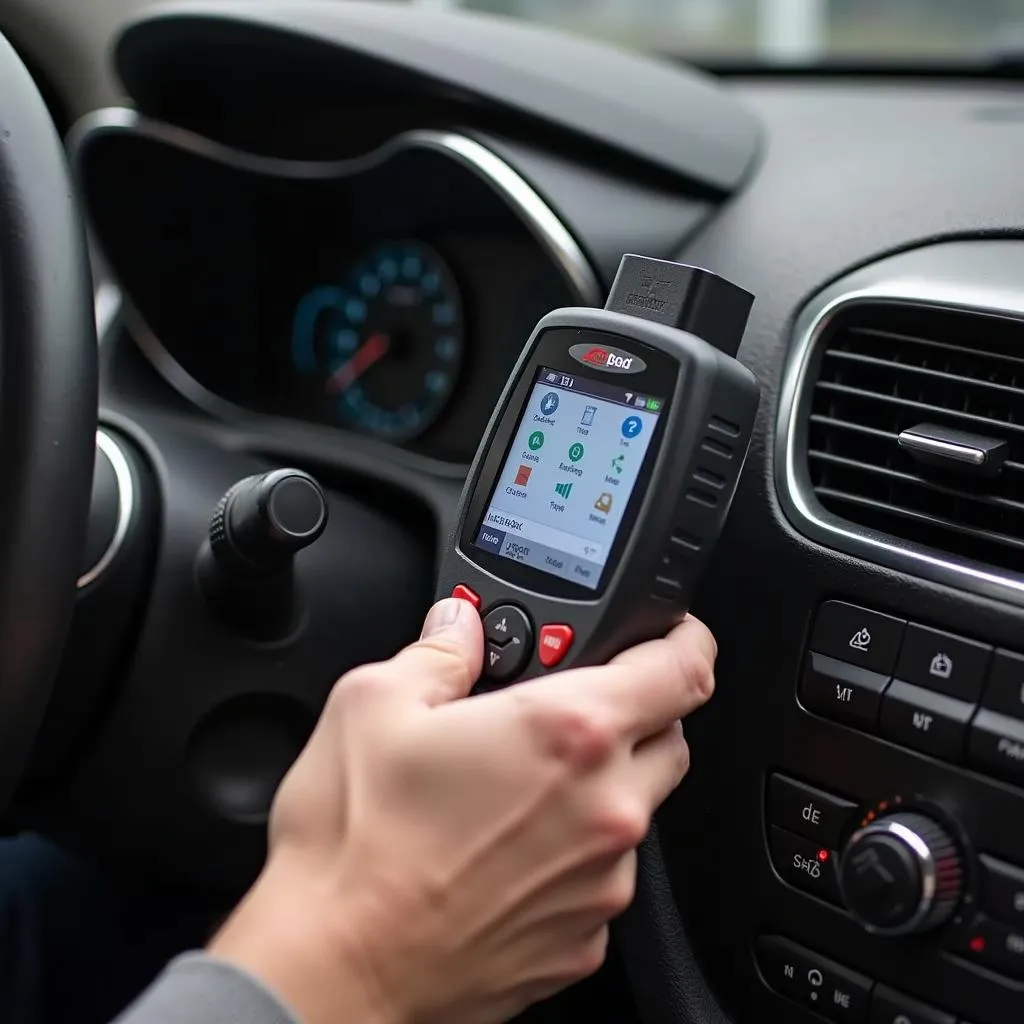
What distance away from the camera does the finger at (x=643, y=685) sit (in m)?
0.59

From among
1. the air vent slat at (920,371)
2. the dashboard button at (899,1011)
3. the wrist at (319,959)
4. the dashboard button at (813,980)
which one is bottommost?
the dashboard button at (813,980)

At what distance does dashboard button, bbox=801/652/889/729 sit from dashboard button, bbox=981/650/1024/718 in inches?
2.5

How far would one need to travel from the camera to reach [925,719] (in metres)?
0.77

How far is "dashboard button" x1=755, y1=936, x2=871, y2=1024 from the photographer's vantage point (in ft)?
2.68

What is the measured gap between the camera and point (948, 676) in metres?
0.76

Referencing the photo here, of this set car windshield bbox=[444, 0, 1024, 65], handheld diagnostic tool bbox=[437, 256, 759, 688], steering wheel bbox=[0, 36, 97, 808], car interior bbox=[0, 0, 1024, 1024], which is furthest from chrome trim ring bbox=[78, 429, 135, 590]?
car windshield bbox=[444, 0, 1024, 65]

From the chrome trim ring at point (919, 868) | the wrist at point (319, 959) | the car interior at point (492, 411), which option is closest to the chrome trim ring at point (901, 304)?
the car interior at point (492, 411)

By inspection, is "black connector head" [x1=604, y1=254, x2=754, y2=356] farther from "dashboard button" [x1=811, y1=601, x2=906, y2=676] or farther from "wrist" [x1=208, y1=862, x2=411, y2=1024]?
"wrist" [x1=208, y1=862, x2=411, y2=1024]

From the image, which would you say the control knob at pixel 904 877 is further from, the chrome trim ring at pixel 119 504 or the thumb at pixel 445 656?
the chrome trim ring at pixel 119 504

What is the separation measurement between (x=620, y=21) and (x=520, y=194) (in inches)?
41.9

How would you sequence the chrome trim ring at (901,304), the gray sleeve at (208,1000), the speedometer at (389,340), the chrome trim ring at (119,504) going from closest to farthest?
the gray sleeve at (208,1000) < the chrome trim ring at (901,304) < the chrome trim ring at (119,504) < the speedometer at (389,340)

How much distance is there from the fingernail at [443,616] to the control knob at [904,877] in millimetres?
261

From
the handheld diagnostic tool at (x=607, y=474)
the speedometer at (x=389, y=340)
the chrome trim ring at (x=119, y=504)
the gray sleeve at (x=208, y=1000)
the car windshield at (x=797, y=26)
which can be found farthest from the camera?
the car windshield at (x=797, y=26)

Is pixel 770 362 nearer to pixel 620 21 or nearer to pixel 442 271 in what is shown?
pixel 442 271
